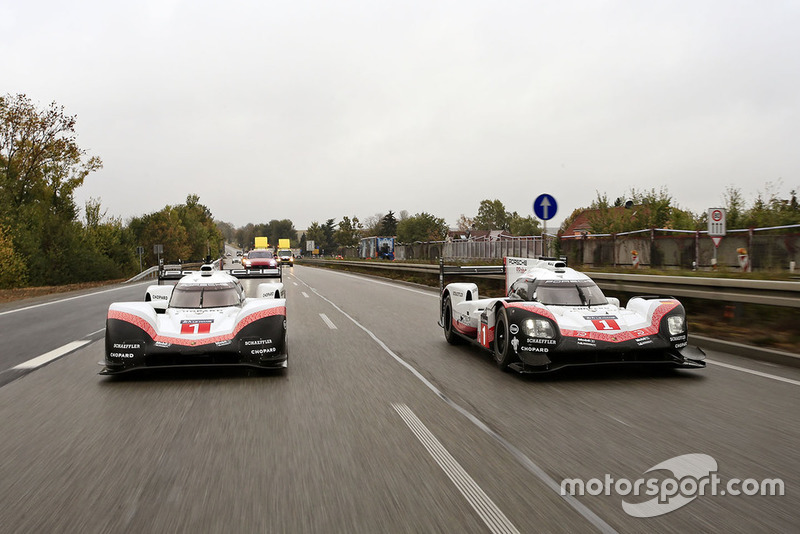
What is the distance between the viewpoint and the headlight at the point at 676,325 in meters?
6.75

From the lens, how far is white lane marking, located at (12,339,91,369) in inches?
326

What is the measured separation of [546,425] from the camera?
5.03 meters

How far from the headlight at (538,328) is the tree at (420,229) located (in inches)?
5098

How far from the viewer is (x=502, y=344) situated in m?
7.49

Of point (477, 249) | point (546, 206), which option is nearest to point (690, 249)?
point (546, 206)

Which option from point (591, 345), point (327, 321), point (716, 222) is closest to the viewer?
point (591, 345)

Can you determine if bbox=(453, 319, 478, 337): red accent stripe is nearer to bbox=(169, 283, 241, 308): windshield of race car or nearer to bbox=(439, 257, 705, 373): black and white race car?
bbox=(439, 257, 705, 373): black and white race car

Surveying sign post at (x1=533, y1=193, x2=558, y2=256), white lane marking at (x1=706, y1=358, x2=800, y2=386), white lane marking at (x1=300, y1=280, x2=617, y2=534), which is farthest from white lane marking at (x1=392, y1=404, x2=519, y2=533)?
sign post at (x1=533, y1=193, x2=558, y2=256)

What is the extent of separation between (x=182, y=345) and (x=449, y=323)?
180 inches

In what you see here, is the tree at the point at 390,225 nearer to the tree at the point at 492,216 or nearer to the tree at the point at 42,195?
the tree at the point at 492,216

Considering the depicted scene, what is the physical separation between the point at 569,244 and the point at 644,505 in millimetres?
24232

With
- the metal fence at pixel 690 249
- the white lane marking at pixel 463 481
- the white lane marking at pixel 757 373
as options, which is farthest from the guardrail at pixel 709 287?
the metal fence at pixel 690 249

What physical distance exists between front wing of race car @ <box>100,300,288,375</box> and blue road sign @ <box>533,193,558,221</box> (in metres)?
11.1

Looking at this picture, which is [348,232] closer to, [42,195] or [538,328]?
[42,195]
